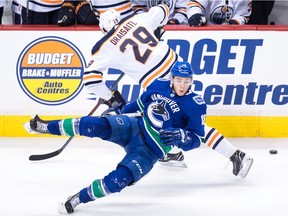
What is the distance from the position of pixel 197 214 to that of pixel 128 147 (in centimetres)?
59

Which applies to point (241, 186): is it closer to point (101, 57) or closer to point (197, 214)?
point (197, 214)

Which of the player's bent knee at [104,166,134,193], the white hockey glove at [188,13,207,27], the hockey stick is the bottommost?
the hockey stick

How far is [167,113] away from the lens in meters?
4.54

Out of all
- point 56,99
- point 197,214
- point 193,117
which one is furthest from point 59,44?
point 197,214

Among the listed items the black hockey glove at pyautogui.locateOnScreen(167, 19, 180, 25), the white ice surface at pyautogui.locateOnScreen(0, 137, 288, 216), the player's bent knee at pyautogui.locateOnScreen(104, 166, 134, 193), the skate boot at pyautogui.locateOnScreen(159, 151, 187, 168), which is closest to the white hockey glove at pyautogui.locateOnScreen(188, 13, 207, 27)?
the black hockey glove at pyautogui.locateOnScreen(167, 19, 180, 25)

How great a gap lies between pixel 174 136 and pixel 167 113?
0.27m

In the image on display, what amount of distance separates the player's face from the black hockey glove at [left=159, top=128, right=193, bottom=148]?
280mm

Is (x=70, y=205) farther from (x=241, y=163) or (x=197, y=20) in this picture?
(x=197, y=20)

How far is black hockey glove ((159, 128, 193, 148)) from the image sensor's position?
431 cm

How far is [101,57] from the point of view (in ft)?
16.8

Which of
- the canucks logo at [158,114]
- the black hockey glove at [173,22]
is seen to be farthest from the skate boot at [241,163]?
the black hockey glove at [173,22]

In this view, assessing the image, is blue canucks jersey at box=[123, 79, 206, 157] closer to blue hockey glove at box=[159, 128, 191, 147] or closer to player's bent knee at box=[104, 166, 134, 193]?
blue hockey glove at box=[159, 128, 191, 147]

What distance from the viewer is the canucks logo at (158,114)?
454 cm

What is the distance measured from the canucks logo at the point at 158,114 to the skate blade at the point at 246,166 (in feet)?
2.48
